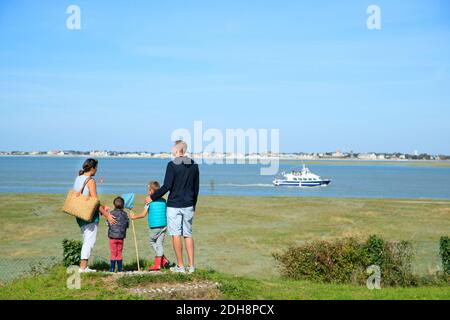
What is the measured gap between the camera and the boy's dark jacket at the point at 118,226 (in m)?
10.0

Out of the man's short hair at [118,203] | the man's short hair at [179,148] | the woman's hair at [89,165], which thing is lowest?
the man's short hair at [118,203]

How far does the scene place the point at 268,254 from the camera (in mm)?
19750

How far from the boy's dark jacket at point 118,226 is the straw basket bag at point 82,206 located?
67 cm

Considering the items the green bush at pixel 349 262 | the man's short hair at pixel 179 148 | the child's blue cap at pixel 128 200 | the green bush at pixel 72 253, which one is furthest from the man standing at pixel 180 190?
the green bush at pixel 349 262

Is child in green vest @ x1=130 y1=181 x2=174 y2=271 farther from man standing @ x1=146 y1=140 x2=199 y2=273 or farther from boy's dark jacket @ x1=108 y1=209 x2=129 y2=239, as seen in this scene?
man standing @ x1=146 y1=140 x2=199 y2=273

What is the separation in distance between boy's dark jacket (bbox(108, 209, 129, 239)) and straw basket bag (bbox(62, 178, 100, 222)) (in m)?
0.67

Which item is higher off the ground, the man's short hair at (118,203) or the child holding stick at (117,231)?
the man's short hair at (118,203)

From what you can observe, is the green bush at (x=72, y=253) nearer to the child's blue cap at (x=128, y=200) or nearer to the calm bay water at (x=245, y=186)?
the child's blue cap at (x=128, y=200)

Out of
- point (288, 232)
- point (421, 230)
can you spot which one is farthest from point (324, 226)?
point (421, 230)

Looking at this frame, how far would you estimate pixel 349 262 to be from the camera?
11.9 m

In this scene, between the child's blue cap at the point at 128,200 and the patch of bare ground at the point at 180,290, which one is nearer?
the patch of bare ground at the point at 180,290
